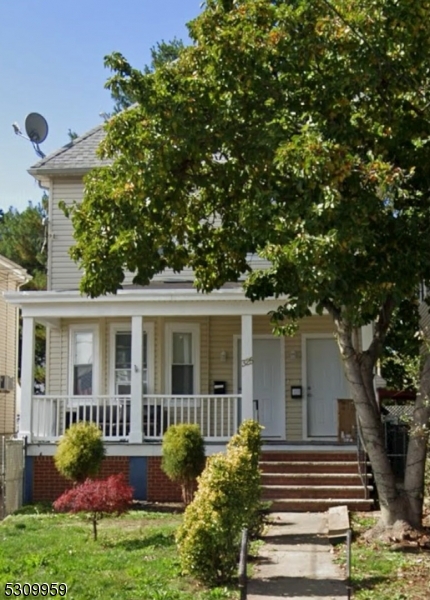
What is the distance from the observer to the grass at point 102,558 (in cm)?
835

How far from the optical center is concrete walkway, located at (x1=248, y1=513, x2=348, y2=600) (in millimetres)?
8430

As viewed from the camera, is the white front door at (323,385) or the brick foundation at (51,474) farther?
the white front door at (323,385)

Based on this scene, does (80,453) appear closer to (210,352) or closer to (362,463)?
(362,463)

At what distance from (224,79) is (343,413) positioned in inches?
336

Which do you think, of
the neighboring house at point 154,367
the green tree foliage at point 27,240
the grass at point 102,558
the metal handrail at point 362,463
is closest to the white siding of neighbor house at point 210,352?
the neighboring house at point 154,367

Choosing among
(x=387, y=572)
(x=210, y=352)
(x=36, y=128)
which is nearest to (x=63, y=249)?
(x=36, y=128)

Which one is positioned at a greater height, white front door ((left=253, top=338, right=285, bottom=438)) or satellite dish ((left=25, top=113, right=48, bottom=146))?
satellite dish ((left=25, top=113, right=48, bottom=146))

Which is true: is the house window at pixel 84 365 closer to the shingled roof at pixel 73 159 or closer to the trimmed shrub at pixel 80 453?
the trimmed shrub at pixel 80 453

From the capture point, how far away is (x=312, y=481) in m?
14.7

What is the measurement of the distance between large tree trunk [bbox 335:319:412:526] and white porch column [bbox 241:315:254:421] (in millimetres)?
4476

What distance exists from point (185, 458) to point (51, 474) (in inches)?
131

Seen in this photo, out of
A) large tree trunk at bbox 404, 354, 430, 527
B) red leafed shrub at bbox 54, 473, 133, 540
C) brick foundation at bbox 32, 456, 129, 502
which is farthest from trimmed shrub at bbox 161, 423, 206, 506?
large tree trunk at bbox 404, 354, 430, 527

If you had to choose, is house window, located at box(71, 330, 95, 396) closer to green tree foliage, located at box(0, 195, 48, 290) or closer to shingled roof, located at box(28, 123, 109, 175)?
shingled roof, located at box(28, 123, 109, 175)

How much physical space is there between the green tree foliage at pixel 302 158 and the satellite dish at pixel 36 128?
32.0ft
